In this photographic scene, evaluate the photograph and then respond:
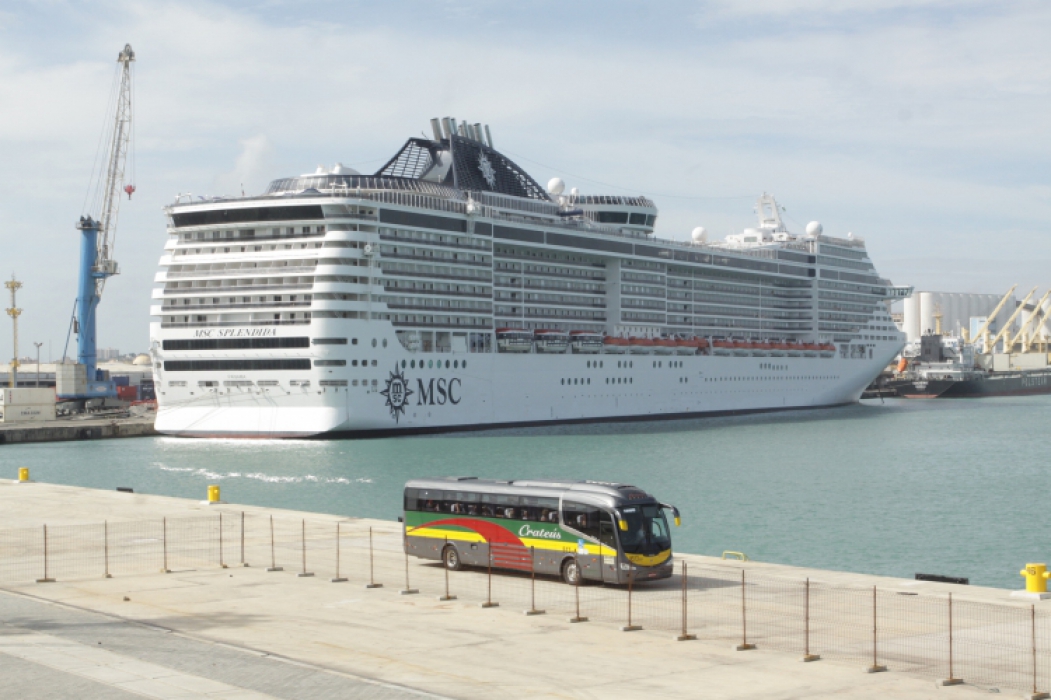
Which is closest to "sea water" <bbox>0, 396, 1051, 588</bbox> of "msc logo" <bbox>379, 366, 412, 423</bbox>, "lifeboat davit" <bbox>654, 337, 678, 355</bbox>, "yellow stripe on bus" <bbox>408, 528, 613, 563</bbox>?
"msc logo" <bbox>379, 366, 412, 423</bbox>

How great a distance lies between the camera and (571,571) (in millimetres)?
24906

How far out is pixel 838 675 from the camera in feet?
56.1

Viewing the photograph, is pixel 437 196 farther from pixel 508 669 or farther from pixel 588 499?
pixel 508 669

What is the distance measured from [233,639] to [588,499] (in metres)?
8.11

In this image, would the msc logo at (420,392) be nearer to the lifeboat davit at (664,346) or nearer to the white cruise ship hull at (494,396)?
the white cruise ship hull at (494,396)

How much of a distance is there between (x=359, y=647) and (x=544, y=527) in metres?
7.21

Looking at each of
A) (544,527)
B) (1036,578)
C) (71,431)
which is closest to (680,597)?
(544,527)

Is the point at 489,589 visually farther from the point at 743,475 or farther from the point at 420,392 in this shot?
the point at 420,392

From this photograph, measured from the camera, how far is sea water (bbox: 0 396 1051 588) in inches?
1419

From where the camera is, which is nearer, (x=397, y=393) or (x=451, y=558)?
(x=451, y=558)

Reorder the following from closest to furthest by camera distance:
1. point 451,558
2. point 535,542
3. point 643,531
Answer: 1. point 643,531
2. point 535,542
3. point 451,558

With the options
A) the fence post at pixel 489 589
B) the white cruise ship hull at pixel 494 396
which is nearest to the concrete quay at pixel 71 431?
the white cruise ship hull at pixel 494 396

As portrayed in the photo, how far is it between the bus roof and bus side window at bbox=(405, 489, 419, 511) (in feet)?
0.33

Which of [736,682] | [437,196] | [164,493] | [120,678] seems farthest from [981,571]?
[437,196]
